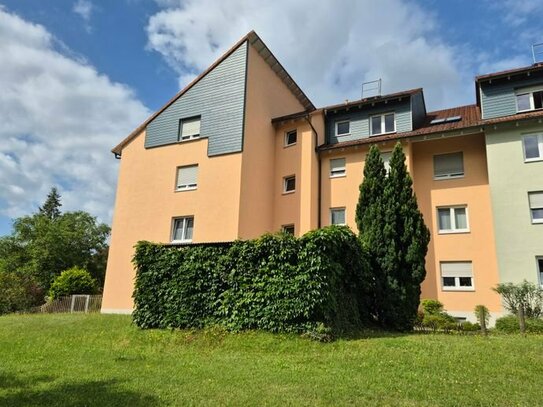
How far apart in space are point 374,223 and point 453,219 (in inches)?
289

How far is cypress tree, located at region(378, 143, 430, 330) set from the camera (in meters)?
13.4

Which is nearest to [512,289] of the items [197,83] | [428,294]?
[428,294]

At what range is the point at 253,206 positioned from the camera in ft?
65.5

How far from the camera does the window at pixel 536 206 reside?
17.5 metres

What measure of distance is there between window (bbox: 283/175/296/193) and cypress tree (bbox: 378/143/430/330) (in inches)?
303

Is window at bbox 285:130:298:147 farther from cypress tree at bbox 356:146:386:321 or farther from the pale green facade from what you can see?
the pale green facade

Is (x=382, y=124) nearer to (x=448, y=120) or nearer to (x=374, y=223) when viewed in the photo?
(x=448, y=120)

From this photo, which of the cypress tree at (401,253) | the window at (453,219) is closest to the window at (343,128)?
the window at (453,219)

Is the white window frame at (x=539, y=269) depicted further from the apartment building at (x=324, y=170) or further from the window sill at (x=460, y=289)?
the window sill at (x=460, y=289)

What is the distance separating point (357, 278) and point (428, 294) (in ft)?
24.6

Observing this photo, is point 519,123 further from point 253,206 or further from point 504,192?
point 253,206

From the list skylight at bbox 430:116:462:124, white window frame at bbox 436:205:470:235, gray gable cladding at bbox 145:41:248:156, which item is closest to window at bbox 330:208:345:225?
white window frame at bbox 436:205:470:235

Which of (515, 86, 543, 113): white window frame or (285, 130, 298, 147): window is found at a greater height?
(515, 86, 543, 113): white window frame

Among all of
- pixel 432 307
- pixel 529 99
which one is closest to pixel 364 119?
pixel 529 99
